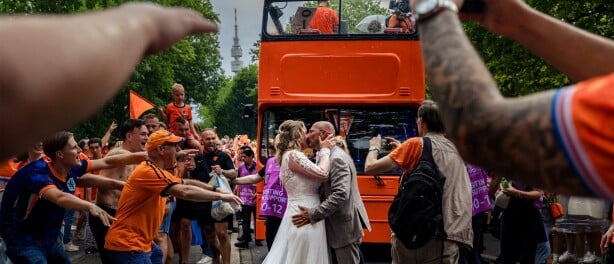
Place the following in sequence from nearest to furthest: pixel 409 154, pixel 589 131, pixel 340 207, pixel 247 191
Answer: pixel 589 131 < pixel 409 154 < pixel 340 207 < pixel 247 191

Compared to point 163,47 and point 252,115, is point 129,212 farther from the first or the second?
point 252,115

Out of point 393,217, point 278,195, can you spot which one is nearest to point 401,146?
point 393,217

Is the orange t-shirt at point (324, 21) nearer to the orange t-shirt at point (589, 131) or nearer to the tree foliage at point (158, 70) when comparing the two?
the orange t-shirt at point (589, 131)

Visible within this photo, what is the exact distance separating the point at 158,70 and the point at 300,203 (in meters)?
37.6

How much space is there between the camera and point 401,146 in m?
6.07

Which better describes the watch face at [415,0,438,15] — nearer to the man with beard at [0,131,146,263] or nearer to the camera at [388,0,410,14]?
the man with beard at [0,131,146,263]

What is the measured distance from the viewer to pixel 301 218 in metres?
7.71

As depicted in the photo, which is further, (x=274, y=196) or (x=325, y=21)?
(x=325, y=21)

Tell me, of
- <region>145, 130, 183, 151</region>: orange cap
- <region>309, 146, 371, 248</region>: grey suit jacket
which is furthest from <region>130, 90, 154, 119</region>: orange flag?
<region>309, 146, 371, 248</region>: grey suit jacket

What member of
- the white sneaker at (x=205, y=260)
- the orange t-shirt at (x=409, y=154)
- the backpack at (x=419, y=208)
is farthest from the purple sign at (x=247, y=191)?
the backpack at (x=419, y=208)

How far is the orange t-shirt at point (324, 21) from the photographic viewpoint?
1269cm

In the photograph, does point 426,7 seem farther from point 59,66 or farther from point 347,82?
point 347,82

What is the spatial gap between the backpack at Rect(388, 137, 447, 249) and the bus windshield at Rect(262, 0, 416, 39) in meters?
6.84

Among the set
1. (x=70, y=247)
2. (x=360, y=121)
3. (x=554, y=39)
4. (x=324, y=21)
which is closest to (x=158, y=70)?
(x=70, y=247)
